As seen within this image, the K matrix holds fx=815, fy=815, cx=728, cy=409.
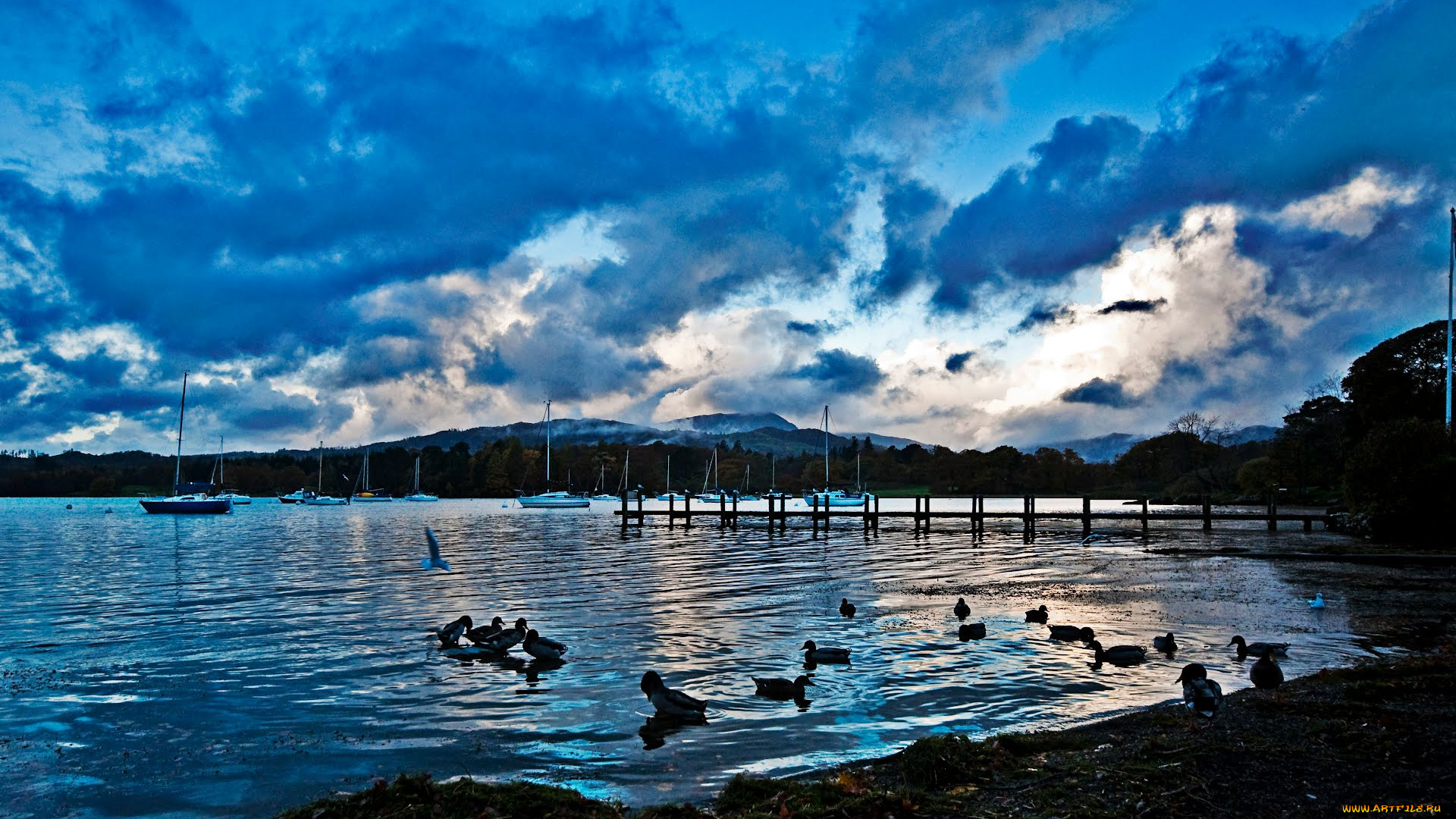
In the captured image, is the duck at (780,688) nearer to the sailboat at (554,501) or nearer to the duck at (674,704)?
the duck at (674,704)

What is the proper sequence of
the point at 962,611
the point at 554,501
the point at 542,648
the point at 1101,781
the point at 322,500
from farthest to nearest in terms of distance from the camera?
the point at 322,500, the point at 554,501, the point at 962,611, the point at 542,648, the point at 1101,781

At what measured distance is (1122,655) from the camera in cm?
1345

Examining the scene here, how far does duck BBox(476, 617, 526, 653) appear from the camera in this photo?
1487 centimetres

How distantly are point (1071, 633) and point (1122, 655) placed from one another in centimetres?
198

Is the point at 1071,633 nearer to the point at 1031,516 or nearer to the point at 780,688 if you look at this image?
the point at 780,688

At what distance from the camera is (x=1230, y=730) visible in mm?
8477

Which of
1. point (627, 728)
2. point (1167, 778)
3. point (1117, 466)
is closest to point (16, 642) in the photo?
point (627, 728)

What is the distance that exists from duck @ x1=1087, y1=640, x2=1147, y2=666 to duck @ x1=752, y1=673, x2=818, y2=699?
5.42m

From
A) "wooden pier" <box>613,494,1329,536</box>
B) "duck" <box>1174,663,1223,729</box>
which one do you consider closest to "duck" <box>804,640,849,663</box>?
"duck" <box>1174,663,1223,729</box>

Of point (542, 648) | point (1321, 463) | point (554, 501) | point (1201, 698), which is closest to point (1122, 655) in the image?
point (1201, 698)

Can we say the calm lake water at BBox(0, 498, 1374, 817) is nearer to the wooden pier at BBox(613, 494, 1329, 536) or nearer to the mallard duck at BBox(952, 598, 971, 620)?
the mallard duck at BBox(952, 598, 971, 620)

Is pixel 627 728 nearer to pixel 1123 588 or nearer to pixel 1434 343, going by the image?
pixel 1123 588

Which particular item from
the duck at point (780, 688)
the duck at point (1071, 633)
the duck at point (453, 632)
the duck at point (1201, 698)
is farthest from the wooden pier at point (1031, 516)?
the duck at point (780, 688)

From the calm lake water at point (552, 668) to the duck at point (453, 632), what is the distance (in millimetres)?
405
